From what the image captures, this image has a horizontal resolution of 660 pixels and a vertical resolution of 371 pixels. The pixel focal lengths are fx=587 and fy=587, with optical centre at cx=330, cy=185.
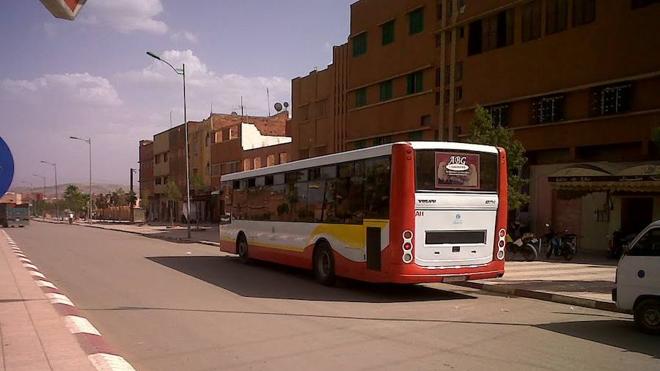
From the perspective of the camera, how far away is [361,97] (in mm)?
36844

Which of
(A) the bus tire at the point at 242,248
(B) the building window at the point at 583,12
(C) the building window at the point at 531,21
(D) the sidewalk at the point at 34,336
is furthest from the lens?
(C) the building window at the point at 531,21

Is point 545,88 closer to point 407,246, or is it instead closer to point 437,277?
point 437,277

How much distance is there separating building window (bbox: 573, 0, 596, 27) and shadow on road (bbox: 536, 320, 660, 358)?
655 inches

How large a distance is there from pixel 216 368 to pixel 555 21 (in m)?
22.1

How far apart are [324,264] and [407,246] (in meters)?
3.17

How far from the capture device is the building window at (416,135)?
103 ft

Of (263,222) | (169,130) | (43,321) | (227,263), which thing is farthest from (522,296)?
(169,130)

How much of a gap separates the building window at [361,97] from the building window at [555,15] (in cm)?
1397

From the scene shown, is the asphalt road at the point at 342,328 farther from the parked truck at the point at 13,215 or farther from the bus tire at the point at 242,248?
the parked truck at the point at 13,215

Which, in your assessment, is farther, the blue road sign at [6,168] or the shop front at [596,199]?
the shop front at [596,199]

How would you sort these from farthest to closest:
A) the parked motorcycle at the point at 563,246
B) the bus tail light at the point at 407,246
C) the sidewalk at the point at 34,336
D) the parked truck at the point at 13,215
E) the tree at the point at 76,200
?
the tree at the point at 76,200 → the parked truck at the point at 13,215 → the parked motorcycle at the point at 563,246 → the bus tail light at the point at 407,246 → the sidewalk at the point at 34,336

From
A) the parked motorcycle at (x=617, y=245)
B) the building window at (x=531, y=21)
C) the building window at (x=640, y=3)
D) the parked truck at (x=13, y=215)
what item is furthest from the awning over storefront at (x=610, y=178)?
the parked truck at (x=13, y=215)

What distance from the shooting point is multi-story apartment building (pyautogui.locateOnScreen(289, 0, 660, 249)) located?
67.3ft

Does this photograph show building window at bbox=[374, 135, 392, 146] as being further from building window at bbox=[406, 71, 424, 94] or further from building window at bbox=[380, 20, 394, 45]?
building window at bbox=[380, 20, 394, 45]
